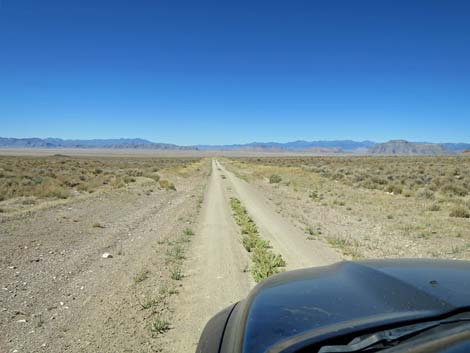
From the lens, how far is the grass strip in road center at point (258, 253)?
20.3ft

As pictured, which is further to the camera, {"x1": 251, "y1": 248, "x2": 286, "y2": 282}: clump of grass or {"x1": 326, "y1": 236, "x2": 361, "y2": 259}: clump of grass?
{"x1": 326, "y1": 236, "x2": 361, "y2": 259}: clump of grass

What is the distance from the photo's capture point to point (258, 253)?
24.4ft

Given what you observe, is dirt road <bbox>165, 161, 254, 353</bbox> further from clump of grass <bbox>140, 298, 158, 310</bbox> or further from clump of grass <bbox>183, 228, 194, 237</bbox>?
clump of grass <bbox>140, 298, 158, 310</bbox>

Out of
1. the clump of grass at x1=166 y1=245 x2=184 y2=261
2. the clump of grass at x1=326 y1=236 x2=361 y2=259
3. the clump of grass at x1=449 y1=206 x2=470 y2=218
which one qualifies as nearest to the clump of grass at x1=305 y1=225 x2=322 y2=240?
the clump of grass at x1=326 y1=236 x2=361 y2=259

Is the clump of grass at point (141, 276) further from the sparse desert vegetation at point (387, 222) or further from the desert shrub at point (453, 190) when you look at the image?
the desert shrub at point (453, 190)

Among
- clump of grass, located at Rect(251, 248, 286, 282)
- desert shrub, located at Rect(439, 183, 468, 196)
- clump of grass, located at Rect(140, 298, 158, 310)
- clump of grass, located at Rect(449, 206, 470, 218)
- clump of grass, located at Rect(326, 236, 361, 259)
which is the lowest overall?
clump of grass, located at Rect(140, 298, 158, 310)

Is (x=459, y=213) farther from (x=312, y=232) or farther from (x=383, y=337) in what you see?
(x=383, y=337)

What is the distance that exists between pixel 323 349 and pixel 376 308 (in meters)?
0.60

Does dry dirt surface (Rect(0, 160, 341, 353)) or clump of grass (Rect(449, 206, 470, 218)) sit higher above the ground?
clump of grass (Rect(449, 206, 470, 218))

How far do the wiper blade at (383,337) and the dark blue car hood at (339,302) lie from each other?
0.21 ft

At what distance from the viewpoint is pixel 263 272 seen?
6102mm

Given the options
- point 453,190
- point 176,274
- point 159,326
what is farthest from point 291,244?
point 453,190

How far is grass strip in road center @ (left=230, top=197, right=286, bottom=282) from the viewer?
6.20 metres

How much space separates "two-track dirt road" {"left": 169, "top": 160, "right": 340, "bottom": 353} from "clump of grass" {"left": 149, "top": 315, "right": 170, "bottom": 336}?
15 centimetres
